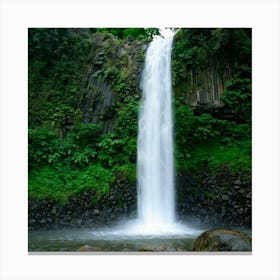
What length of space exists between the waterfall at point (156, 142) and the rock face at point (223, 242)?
46.7 inches

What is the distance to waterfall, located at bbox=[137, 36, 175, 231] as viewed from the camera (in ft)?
21.5

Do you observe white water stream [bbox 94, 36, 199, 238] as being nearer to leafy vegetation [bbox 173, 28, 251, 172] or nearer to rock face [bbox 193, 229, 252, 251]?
leafy vegetation [bbox 173, 28, 251, 172]

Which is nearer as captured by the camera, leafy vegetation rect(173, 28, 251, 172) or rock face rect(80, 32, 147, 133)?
leafy vegetation rect(173, 28, 251, 172)

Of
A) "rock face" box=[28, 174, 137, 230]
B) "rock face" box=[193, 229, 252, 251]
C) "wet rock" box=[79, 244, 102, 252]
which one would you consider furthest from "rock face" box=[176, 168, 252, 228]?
"wet rock" box=[79, 244, 102, 252]

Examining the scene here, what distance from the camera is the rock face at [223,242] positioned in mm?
4875

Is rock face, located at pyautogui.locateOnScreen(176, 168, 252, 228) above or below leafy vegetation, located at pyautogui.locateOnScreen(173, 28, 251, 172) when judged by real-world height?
below

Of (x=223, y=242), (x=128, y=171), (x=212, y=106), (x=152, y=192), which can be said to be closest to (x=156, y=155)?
(x=128, y=171)

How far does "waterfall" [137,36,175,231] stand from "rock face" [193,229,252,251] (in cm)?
119

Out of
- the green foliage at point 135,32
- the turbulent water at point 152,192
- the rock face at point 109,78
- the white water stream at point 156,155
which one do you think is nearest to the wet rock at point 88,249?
the turbulent water at point 152,192

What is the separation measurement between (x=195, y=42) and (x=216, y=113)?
4.56ft
